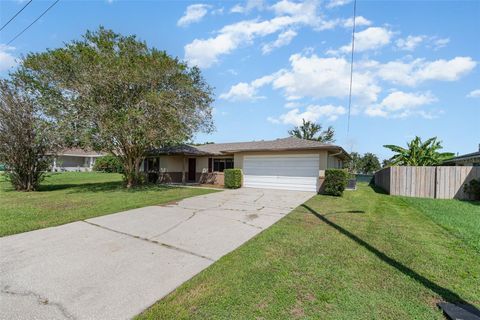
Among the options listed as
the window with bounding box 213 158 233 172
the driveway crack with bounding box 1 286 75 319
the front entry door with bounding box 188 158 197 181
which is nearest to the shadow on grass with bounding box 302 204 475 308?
the driveway crack with bounding box 1 286 75 319

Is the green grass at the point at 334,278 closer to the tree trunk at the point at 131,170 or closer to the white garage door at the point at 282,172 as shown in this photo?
the white garage door at the point at 282,172

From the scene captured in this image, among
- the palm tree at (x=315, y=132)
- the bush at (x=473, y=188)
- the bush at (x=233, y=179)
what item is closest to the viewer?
the bush at (x=473, y=188)

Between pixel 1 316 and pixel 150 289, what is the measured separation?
1.50 metres

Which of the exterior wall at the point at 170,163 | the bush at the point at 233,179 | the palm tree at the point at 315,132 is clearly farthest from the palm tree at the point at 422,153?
the palm tree at the point at 315,132

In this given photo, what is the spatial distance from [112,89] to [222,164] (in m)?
9.94

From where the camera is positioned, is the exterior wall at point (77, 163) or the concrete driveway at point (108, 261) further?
the exterior wall at point (77, 163)

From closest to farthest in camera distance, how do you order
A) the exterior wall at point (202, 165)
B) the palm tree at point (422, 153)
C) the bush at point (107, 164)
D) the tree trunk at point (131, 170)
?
the tree trunk at point (131, 170) → the palm tree at point (422, 153) → the exterior wall at point (202, 165) → the bush at point (107, 164)

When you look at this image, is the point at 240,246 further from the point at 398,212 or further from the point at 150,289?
the point at 398,212

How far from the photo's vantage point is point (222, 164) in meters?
20.1

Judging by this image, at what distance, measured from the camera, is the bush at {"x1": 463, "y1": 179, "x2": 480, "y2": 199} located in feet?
36.8

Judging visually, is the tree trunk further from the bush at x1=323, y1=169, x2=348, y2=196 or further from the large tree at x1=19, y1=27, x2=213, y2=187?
the bush at x1=323, y1=169, x2=348, y2=196

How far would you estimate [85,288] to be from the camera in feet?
10.2

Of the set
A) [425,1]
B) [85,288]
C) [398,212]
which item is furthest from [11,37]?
[398,212]

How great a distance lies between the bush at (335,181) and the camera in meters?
12.6
